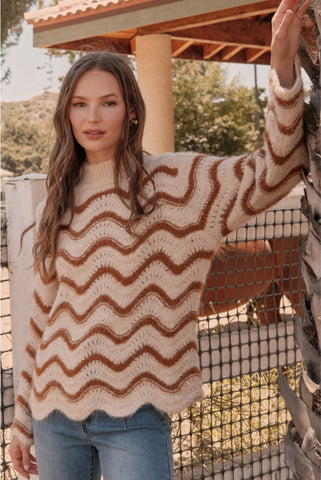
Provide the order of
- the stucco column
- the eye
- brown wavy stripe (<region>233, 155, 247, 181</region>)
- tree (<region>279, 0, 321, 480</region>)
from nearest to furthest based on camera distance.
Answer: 1. tree (<region>279, 0, 321, 480</region>)
2. brown wavy stripe (<region>233, 155, 247, 181</region>)
3. the eye
4. the stucco column

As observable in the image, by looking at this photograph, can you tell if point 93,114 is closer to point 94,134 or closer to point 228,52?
point 94,134

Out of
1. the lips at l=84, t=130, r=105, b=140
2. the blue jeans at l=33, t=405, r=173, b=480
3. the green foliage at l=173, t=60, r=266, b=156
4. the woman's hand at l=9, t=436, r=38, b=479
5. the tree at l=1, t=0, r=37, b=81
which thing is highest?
the tree at l=1, t=0, r=37, b=81

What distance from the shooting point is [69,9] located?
23.7 feet

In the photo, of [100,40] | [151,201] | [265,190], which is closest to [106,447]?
[151,201]

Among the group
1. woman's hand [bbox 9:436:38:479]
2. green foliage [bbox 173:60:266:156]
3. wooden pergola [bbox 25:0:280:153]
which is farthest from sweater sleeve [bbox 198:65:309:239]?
green foliage [bbox 173:60:266:156]

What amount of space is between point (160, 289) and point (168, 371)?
0.21m

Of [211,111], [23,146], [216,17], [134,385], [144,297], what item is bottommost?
[134,385]

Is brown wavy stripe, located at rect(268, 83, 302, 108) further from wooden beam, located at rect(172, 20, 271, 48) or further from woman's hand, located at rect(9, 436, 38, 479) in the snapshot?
wooden beam, located at rect(172, 20, 271, 48)

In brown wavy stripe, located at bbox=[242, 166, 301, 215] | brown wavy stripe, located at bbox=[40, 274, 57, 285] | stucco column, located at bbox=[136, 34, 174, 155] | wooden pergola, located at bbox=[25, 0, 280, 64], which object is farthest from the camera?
stucco column, located at bbox=[136, 34, 174, 155]

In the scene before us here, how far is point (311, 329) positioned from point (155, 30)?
6322 mm

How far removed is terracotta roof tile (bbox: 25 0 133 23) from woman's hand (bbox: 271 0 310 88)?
18.3 feet

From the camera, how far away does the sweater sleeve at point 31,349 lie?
213 cm

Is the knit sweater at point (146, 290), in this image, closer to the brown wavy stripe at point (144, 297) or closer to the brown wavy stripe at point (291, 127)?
the brown wavy stripe at point (144, 297)

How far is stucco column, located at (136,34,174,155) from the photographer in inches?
288
